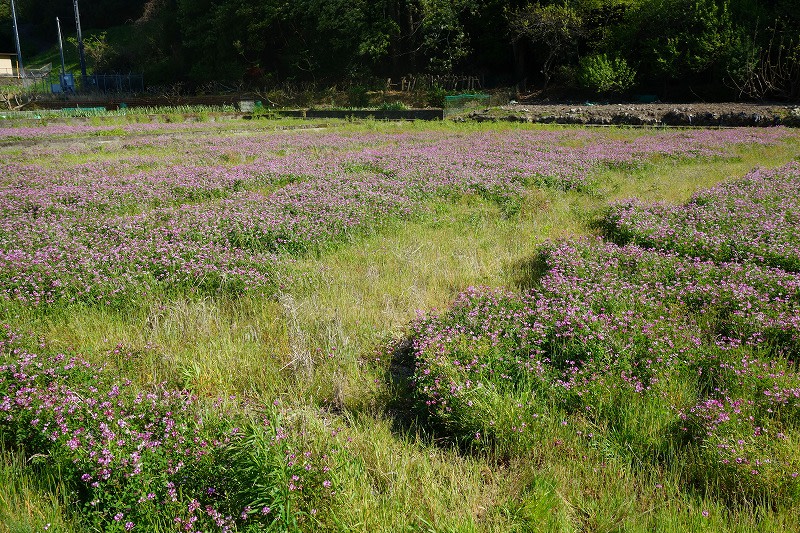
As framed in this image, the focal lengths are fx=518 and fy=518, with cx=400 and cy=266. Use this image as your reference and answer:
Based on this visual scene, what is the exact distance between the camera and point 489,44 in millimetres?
49375

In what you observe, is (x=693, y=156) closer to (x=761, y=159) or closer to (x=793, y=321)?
(x=761, y=159)

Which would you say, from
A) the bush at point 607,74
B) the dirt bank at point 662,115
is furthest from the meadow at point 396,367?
the bush at point 607,74

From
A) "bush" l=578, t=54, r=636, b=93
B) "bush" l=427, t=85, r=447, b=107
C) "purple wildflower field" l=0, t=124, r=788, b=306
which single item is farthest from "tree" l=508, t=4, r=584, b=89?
"purple wildflower field" l=0, t=124, r=788, b=306

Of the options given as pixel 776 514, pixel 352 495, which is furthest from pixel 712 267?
pixel 352 495

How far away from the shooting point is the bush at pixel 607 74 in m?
35.4

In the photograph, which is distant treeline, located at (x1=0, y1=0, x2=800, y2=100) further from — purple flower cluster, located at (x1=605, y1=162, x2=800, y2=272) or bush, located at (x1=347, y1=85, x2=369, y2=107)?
Answer: purple flower cluster, located at (x1=605, y1=162, x2=800, y2=272)

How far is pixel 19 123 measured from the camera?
85.3 feet

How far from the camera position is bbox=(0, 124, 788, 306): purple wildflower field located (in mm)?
6078

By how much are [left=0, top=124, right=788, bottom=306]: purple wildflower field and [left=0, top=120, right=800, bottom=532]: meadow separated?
69 mm

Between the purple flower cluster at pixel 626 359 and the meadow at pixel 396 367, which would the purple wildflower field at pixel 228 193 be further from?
the purple flower cluster at pixel 626 359

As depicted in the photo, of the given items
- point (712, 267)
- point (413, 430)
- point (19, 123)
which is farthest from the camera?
point (19, 123)

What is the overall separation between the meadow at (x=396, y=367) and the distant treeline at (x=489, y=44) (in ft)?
97.0

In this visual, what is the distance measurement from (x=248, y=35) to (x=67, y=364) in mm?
59957

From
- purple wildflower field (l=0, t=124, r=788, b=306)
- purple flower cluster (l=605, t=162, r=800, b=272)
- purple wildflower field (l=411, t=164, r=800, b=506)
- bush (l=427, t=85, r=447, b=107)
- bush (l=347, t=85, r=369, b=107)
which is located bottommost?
purple wildflower field (l=411, t=164, r=800, b=506)
